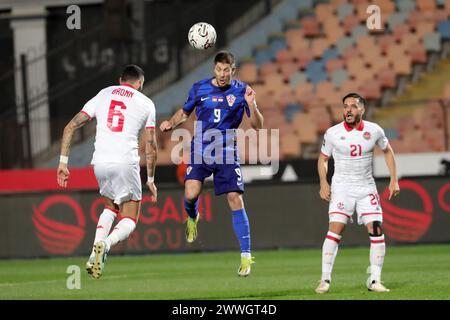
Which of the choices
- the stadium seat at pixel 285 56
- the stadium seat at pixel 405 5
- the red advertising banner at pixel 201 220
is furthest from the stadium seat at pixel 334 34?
the red advertising banner at pixel 201 220

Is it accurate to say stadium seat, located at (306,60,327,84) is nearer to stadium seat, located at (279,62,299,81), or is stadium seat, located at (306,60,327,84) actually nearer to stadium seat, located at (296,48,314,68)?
stadium seat, located at (296,48,314,68)

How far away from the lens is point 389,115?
22.9 meters

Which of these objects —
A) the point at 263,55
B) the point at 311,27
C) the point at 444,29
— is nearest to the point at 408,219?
the point at 444,29

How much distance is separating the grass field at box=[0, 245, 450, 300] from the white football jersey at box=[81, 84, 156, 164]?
1509 millimetres

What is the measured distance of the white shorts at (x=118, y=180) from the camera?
11.2m

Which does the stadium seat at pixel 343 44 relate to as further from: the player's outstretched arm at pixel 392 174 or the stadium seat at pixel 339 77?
the player's outstretched arm at pixel 392 174

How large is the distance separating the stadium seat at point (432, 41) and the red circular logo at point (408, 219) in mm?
6560

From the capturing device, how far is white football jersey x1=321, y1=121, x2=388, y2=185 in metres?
11.0

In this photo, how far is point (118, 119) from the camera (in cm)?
1114

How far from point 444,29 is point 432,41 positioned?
372 millimetres

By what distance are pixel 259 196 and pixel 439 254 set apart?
3673 mm

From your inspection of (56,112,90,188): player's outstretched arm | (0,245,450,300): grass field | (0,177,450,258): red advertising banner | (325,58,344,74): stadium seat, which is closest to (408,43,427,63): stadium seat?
(325,58,344,74): stadium seat
